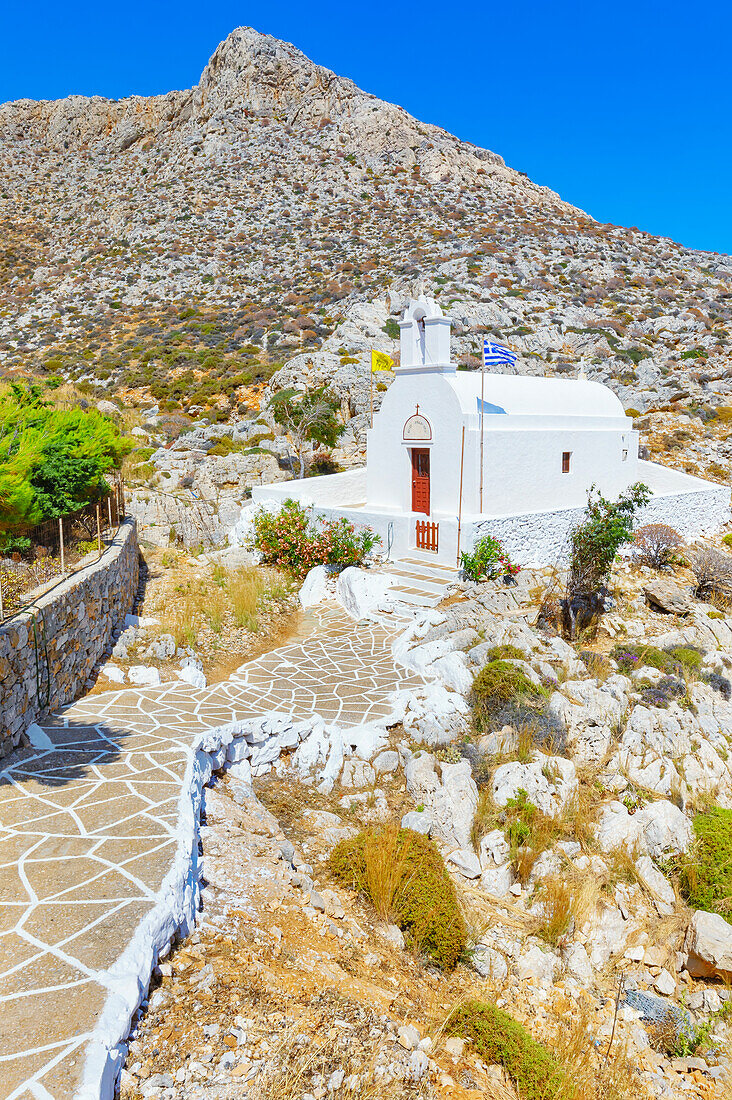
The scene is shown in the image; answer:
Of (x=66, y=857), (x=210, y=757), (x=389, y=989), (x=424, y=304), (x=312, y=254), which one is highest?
(x=312, y=254)

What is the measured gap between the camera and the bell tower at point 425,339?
1486cm

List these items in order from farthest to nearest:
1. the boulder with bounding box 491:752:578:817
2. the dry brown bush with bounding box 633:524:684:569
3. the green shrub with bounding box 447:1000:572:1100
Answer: the dry brown bush with bounding box 633:524:684:569, the boulder with bounding box 491:752:578:817, the green shrub with bounding box 447:1000:572:1100

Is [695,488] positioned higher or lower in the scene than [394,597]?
higher

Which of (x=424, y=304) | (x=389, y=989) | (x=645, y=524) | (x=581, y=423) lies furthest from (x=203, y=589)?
(x=645, y=524)

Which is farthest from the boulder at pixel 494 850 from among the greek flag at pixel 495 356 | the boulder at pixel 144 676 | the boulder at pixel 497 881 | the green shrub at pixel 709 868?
the greek flag at pixel 495 356

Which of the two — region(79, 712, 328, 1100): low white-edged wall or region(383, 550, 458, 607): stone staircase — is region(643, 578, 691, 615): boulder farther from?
region(79, 712, 328, 1100): low white-edged wall

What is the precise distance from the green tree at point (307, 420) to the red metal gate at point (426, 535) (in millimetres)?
7478

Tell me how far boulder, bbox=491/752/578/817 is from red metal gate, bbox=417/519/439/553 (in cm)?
666

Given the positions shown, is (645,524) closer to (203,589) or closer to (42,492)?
(203,589)

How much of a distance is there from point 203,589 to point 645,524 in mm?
12455

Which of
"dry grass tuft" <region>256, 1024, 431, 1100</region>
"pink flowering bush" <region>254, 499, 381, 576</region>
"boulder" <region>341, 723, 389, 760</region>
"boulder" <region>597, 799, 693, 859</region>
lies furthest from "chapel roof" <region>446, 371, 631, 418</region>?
"dry grass tuft" <region>256, 1024, 431, 1100</region>

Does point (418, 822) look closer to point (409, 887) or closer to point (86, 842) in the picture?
point (409, 887)

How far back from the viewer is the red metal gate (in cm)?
1426

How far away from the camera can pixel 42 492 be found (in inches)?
412
